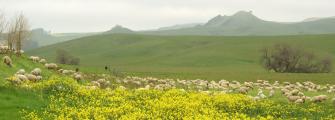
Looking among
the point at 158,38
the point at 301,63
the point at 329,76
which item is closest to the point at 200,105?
the point at 329,76

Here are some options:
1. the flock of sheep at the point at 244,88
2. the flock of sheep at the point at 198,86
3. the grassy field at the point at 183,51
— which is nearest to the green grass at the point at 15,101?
the flock of sheep at the point at 198,86

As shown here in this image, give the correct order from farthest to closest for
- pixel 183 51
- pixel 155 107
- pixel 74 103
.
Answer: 1. pixel 183 51
2. pixel 74 103
3. pixel 155 107

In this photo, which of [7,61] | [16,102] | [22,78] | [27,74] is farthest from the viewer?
[7,61]

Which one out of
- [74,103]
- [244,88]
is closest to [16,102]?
[74,103]

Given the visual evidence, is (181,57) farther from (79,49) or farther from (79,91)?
(79,91)

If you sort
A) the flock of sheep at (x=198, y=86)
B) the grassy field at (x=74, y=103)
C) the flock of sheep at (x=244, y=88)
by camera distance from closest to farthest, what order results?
the grassy field at (x=74, y=103)
the flock of sheep at (x=198, y=86)
the flock of sheep at (x=244, y=88)

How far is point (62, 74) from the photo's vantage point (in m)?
42.2

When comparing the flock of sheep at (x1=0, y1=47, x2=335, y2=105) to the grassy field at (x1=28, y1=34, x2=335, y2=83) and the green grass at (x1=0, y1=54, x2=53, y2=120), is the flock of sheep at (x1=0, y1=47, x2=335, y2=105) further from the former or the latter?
the grassy field at (x1=28, y1=34, x2=335, y2=83)

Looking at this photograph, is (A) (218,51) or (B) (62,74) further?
(A) (218,51)

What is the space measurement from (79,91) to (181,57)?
4380 inches

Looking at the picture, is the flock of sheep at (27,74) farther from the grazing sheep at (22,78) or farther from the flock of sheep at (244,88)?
the flock of sheep at (244,88)

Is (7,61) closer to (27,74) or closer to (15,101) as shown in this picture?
(27,74)

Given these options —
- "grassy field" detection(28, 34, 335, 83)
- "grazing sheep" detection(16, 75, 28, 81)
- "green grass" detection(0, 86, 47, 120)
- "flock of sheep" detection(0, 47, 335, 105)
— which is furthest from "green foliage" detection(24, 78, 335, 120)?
"grassy field" detection(28, 34, 335, 83)

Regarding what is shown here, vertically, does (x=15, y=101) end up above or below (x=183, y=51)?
above
